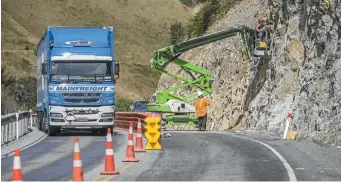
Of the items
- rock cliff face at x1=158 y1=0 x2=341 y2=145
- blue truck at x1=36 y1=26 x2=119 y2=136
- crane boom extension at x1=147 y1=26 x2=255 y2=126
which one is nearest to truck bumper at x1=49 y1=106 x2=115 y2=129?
blue truck at x1=36 y1=26 x2=119 y2=136

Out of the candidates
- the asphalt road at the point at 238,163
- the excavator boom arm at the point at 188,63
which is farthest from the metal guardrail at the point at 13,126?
the excavator boom arm at the point at 188,63

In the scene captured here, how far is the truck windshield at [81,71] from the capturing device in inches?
1081

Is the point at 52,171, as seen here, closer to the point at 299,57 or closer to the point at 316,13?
the point at 316,13

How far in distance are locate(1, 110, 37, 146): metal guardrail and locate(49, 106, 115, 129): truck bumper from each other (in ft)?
4.34

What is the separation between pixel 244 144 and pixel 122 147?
3.78 m

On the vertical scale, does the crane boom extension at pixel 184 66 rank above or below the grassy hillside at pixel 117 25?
below

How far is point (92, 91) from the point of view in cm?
2739

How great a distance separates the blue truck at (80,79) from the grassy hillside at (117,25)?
2995 inches

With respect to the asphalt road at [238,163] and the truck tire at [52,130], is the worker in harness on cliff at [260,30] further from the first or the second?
the asphalt road at [238,163]

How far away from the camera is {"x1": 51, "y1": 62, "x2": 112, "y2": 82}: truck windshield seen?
90.1 ft

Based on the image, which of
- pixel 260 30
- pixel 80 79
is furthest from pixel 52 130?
pixel 260 30

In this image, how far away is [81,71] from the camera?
27547 mm

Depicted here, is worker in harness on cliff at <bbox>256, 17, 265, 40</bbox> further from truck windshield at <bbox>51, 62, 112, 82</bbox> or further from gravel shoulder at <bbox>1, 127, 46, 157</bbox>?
gravel shoulder at <bbox>1, 127, 46, 157</bbox>

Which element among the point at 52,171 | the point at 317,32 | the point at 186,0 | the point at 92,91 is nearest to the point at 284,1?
the point at 317,32
